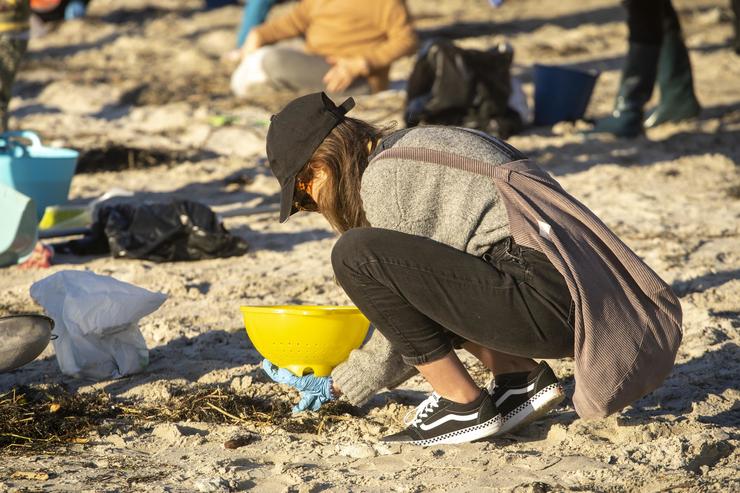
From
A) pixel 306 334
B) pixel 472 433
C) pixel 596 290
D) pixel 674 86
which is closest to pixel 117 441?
pixel 306 334

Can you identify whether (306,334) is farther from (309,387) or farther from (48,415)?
Answer: (48,415)

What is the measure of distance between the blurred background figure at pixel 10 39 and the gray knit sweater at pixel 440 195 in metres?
3.37

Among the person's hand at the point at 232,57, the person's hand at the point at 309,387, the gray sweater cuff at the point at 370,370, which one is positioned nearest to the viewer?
the gray sweater cuff at the point at 370,370

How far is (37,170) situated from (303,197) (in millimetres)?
2197

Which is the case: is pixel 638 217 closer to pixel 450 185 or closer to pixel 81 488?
pixel 450 185

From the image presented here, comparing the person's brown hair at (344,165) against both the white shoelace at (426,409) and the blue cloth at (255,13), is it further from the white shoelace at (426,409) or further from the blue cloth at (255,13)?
the blue cloth at (255,13)

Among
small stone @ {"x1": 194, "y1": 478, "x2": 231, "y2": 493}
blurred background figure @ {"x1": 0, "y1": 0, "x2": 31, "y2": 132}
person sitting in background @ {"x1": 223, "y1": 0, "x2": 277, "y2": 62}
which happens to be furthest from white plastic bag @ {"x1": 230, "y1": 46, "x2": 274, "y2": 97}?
small stone @ {"x1": 194, "y1": 478, "x2": 231, "y2": 493}

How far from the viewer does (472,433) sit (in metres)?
2.72

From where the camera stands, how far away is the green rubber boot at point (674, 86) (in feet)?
22.3

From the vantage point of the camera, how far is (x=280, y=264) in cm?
450

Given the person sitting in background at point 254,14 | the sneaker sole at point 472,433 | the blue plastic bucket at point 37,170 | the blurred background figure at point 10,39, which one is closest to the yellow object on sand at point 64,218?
the blue plastic bucket at point 37,170

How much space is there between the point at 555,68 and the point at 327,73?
4.84 feet

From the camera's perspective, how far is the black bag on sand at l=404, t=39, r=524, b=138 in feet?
21.1

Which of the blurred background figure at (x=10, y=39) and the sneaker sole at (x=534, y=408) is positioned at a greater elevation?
the blurred background figure at (x=10, y=39)
